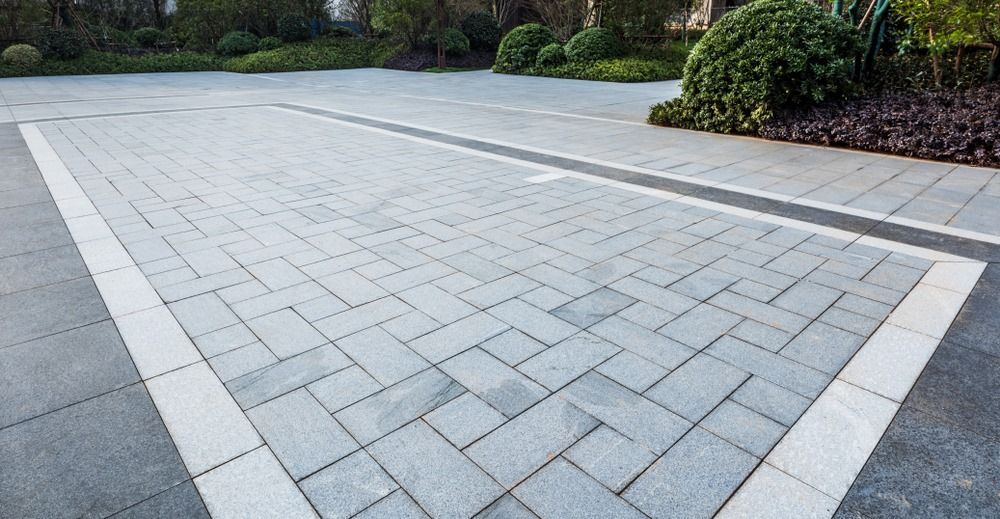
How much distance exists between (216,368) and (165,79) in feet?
66.3

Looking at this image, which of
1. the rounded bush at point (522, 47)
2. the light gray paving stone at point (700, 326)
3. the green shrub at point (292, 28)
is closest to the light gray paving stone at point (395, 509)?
the light gray paving stone at point (700, 326)

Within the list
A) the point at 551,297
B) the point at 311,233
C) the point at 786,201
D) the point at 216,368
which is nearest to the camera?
the point at 216,368

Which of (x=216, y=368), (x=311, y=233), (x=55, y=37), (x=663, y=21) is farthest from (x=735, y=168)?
(x=55, y=37)

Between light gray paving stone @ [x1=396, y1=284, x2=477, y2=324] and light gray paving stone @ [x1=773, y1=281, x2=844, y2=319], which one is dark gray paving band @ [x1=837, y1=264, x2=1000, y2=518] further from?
light gray paving stone @ [x1=396, y1=284, x2=477, y2=324]

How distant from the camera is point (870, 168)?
7273 mm

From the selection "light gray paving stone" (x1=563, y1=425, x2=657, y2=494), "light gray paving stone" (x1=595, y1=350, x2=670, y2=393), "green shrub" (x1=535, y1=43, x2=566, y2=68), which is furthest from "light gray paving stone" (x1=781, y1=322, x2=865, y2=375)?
"green shrub" (x1=535, y1=43, x2=566, y2=68)

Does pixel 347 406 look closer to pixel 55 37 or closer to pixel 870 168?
pixel 870 168

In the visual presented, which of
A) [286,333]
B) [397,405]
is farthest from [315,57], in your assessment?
[397,405]

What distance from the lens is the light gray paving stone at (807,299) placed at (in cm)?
371

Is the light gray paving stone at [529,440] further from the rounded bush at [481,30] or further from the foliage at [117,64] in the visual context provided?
the rounded bush at [481,30]

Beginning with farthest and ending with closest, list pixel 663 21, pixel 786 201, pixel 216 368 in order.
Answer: pixel 663 21 → pixel 786 201 → pixel 216 368

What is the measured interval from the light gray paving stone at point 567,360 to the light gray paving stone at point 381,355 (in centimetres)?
58

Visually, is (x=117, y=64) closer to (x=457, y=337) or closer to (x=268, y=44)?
(x=268, y=44)

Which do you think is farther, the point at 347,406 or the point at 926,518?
the point at 347,406
